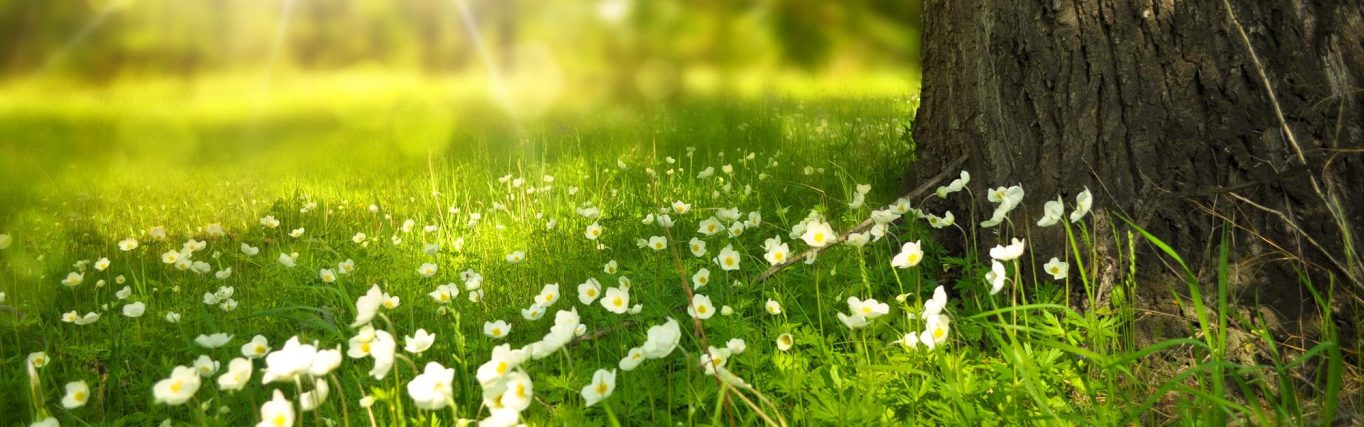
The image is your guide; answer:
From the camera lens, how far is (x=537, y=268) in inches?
98.4

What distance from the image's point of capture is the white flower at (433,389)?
1.18 meters

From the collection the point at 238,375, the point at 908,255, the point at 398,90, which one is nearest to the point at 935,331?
the point at 908,255

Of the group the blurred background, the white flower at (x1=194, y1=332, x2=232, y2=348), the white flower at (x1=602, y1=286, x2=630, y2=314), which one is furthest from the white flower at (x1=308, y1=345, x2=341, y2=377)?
the blurred background

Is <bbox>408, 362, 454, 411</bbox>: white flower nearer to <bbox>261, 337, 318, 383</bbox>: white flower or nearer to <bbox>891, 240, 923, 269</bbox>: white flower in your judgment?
<bbox>261, 337, 318, 383</bbox>: white flower

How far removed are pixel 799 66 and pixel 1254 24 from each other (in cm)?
322

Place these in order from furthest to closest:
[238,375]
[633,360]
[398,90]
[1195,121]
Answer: [398,90] → [1195,121] → [633,360] → [238,375]

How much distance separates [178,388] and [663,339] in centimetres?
68

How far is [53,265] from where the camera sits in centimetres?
270

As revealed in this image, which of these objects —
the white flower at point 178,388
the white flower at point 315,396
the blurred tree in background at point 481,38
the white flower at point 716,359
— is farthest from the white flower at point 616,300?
the blurred tree in background at point 481,38

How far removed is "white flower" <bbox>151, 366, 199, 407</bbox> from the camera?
1.20m

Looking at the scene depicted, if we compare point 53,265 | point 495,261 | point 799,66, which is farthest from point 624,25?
point 53,265

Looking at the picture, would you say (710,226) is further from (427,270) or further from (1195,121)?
(1195,121)

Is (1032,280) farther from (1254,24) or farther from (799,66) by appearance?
(799,66)

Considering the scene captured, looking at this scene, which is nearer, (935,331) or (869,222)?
(935,331)
